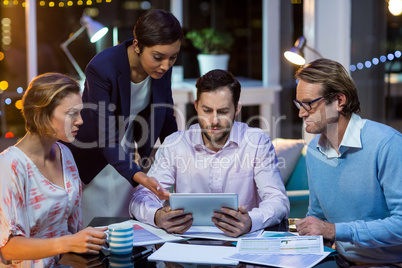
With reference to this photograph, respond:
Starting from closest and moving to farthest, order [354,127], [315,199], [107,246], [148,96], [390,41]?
[107,246], [354,127], [315,199], [148,96], [390,41]

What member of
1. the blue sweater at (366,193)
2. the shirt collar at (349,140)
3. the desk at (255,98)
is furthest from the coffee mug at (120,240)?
the desk at (255,98)

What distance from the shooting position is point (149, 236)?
2.14 metres

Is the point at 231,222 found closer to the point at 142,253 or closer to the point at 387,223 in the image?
the point at 142,253

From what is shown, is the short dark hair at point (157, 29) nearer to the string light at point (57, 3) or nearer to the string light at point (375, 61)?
the string light at point (375, 61)

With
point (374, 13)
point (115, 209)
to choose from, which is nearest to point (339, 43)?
point (374, 13)

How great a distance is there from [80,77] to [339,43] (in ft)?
8.19

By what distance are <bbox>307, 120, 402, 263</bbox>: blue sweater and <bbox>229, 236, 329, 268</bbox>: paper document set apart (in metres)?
0.16

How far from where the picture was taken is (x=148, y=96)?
2.92 metres

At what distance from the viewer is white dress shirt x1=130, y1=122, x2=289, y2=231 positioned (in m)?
2.60

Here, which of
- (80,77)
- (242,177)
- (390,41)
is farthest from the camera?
(80,77)

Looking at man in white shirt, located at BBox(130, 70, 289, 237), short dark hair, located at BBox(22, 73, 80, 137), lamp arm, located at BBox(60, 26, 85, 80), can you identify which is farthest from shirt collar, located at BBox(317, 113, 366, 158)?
lamp arm, located at BBox(60, 26, 85, 80)

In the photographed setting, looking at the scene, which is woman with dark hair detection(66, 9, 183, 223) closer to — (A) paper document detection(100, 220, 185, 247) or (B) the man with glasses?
(A) paper document detection(100, 220, 185, 247)

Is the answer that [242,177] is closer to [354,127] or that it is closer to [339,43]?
[354,127]

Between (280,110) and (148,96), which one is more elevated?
(148,96)
